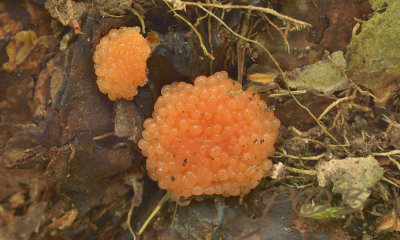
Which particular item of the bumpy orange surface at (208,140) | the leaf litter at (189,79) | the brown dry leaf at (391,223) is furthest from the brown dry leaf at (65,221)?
the brown dry leaf at (391,223)

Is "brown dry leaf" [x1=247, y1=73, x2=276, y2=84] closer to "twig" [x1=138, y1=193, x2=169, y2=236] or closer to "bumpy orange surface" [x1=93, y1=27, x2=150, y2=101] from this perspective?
"bumpy orange surface" [x1=93, y1=27, x2=150, y2=101]

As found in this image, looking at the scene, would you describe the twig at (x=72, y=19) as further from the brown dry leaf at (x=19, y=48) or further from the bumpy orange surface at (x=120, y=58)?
the brown dry leaf at (x=19, y=48)

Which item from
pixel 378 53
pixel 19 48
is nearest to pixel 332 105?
pixel 378 53

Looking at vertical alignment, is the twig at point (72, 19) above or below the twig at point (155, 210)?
above

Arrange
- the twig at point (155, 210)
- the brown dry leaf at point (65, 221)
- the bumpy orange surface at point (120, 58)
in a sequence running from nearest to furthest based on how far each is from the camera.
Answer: the bumpy orange surface at point (120, 58), the brown dry leaf at point (65, 221), the twig at point (155, 210)

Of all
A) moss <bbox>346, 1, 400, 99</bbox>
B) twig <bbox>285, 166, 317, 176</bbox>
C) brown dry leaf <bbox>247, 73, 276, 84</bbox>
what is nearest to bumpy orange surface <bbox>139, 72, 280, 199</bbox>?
twig <bbox>285, 166, 317, 176</bbox>
